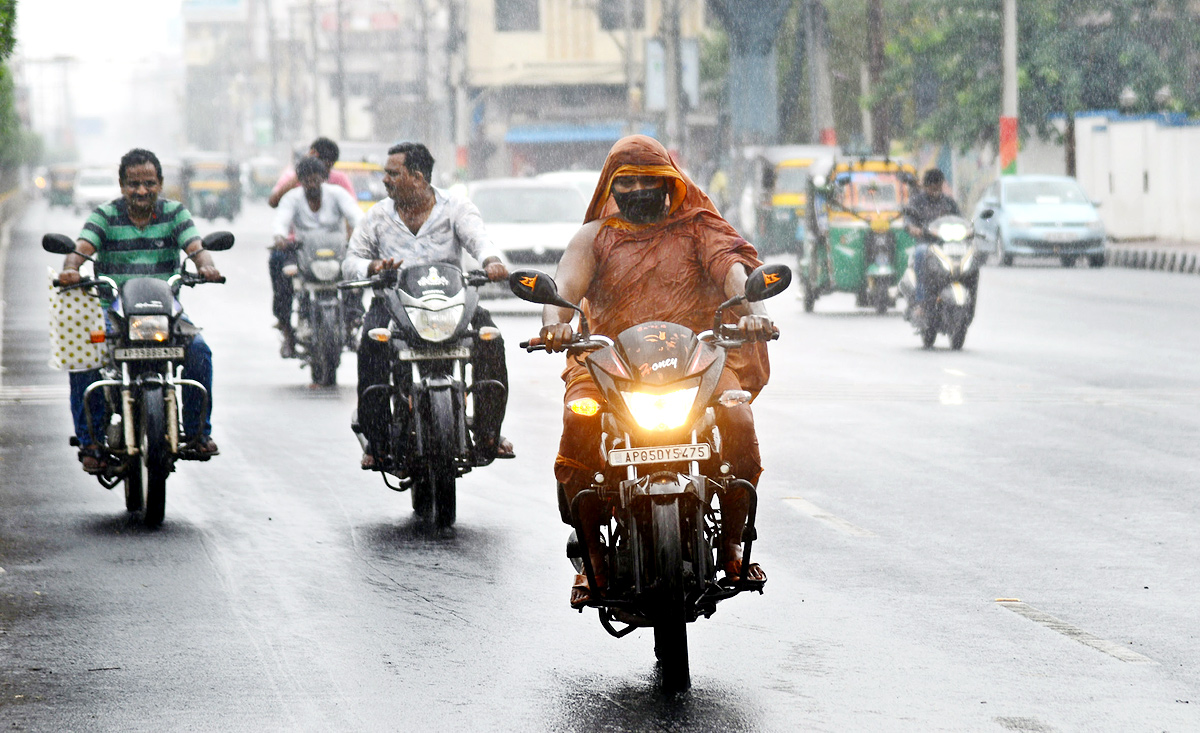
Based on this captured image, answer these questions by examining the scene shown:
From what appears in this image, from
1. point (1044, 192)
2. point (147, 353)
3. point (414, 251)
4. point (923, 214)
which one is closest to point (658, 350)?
point (147, 353)

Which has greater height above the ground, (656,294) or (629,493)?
(656,294)

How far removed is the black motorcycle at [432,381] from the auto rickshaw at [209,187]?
53.2m

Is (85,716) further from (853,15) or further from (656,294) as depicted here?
(853,15)

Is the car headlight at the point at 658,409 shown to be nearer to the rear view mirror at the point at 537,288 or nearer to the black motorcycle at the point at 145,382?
the rear view mirror at the point at 537,288

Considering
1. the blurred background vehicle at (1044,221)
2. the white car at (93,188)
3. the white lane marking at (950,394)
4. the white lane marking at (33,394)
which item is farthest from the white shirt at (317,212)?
the white car at (93,188)

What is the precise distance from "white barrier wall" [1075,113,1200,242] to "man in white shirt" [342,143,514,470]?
97.4 feet

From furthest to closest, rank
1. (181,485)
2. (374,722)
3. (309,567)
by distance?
(181,485)
(309,567)
(374,722)

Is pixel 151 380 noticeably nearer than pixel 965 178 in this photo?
Yes

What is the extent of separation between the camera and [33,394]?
49.5 feet

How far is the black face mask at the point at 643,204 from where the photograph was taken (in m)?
6.48

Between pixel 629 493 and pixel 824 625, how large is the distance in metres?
1.46

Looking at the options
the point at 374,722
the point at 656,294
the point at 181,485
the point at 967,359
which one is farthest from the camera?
the point at 967,359

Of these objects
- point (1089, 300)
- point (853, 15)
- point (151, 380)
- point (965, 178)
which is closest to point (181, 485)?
point (151, 380)

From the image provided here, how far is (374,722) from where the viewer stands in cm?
573
